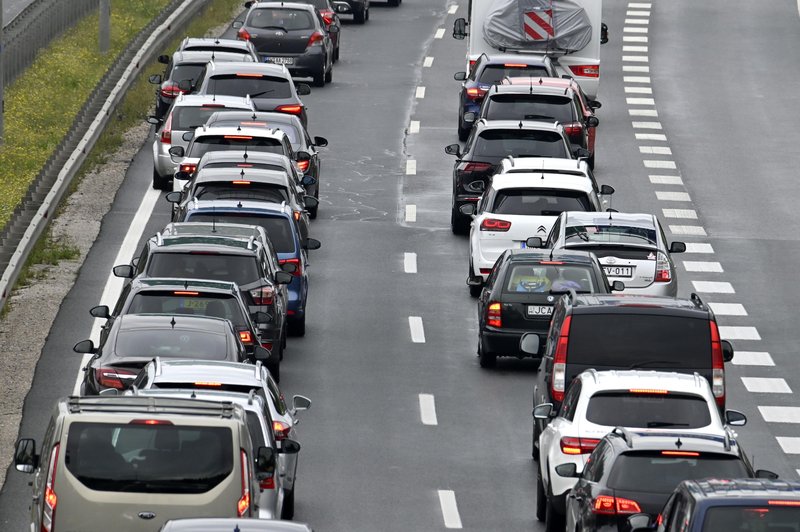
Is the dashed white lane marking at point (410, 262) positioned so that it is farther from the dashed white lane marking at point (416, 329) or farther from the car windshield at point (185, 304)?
the car windshield at point (185, 304)

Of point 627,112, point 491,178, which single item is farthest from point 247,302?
point 627,112

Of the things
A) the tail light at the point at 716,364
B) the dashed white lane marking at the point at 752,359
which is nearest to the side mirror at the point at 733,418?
the tail light at the point at 716,364

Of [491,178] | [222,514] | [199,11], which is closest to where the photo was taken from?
[222,514]

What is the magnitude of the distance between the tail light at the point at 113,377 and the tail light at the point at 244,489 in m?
5.22

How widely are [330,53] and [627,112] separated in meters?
6.65

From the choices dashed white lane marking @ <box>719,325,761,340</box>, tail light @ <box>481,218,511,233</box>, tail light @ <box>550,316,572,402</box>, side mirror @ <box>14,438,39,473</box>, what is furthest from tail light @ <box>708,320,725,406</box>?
tail light @ <box>481,218,511,233</box>

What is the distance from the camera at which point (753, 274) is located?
1318 inches

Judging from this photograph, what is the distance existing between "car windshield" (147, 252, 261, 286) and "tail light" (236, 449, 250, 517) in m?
9.54

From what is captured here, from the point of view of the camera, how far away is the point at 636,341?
2136cm

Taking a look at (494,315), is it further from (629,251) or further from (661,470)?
(661,470)

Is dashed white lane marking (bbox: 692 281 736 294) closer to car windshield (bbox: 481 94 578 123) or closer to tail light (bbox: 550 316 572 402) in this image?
car windshield (bbox: 481 94 578 123)

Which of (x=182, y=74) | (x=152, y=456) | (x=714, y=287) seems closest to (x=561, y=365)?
(x=152, y=456)

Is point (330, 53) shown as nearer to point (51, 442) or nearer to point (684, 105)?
point (684, 105)

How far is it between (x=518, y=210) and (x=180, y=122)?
826 centimetres
